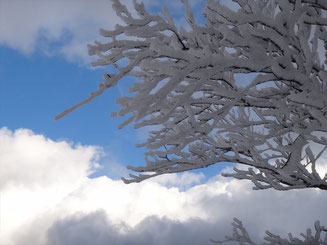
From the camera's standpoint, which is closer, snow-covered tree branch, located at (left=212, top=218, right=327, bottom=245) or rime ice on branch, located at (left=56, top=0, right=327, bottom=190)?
rime ice on branch, located at (left=56, top=0, right=327, bottom=190)

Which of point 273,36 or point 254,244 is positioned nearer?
point 273,36

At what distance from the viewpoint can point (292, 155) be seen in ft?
7.15

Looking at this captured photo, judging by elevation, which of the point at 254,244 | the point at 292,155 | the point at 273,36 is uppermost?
the point at 273,36

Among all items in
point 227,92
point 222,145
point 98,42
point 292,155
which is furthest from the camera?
point 222,145

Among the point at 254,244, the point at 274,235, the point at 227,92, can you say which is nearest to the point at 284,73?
the point at 227,92

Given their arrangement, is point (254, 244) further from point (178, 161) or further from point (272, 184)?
point (178, 161)

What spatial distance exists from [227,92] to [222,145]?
2.32 metres

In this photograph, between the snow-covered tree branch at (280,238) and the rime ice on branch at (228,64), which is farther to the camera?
the snow-covered tree branch at (280,238)

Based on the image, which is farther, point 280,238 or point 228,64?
point 280,238

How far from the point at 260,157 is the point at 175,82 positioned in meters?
2.73

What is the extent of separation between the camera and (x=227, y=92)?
2035mm

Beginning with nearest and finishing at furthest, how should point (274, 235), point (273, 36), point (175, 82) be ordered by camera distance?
point (175, 82)
point (273, 36)
point (274, 235)

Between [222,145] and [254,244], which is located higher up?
[222,145]

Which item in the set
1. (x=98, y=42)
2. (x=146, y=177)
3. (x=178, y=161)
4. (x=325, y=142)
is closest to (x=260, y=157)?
(x=178, y=161)
